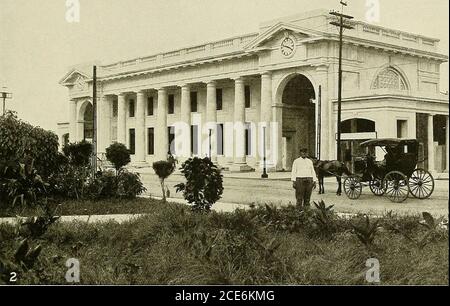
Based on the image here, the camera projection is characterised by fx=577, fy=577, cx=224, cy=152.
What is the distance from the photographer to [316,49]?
87.9 feet

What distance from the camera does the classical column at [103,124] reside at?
65.8 ft

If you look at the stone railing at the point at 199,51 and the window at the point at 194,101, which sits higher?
the stone railing at the point at 199,51

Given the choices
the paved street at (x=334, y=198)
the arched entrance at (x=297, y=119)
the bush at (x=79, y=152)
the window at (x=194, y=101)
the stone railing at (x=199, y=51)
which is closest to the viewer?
the paved street at (x=334, y=198)

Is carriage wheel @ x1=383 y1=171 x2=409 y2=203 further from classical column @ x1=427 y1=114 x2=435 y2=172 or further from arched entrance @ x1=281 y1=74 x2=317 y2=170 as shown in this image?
arched entrance @ x1=281 y1=74 x2=317 y2=170

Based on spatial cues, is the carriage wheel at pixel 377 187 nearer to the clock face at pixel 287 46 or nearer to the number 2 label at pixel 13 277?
the number 2 label at pixel 13 277

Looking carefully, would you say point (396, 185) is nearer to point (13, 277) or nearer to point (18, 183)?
point (13, 277)

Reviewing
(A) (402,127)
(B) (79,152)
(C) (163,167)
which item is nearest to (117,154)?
(C) (163,167)

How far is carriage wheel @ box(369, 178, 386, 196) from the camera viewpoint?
1434cm

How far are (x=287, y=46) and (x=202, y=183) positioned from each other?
57.9ft

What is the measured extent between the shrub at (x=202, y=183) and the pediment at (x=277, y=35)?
11276 millimetres

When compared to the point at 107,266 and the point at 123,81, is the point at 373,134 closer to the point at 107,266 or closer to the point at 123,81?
the point at 107,266

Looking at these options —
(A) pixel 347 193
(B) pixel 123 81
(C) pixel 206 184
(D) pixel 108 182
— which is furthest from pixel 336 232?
(B) pixel 123 81

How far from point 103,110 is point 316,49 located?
1019 cm

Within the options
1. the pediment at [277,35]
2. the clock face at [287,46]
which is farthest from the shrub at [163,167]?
the clock face at [287,46]
